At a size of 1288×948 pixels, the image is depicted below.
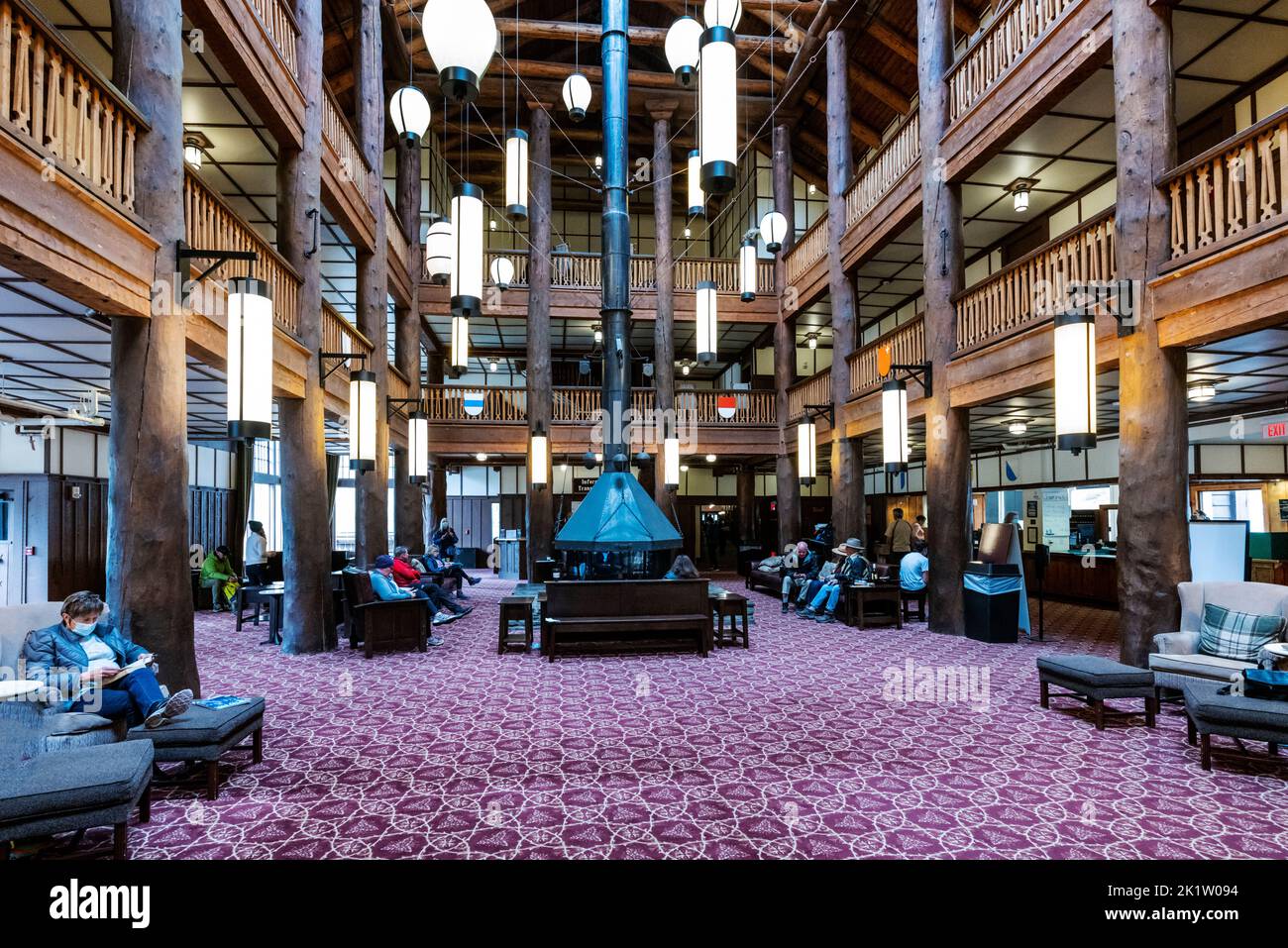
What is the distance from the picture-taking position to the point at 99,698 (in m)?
3.99

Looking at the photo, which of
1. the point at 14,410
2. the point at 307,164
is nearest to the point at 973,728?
the point at 307,164

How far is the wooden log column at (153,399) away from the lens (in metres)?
4.83

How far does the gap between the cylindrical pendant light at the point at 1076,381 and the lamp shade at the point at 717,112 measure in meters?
3.66

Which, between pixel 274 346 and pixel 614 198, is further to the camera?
pixel 614 198

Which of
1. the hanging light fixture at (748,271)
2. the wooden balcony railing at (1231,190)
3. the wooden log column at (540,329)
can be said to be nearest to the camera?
the wooden balcony railing at (1231,190)

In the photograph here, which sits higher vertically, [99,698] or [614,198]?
[614,198]

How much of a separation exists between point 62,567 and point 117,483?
845 centimetres

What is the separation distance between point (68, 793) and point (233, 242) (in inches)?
220

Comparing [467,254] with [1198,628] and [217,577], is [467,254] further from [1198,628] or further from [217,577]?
[217,577]

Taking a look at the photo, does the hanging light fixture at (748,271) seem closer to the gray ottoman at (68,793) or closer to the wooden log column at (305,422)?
the wooden log column at (305,422)

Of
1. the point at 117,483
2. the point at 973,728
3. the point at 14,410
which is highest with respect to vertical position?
the point at 14,410

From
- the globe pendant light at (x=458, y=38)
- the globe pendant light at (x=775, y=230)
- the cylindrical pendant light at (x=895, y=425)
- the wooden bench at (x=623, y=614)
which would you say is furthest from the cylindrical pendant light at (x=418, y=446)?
the globe pendant light at (x=458, y=38)

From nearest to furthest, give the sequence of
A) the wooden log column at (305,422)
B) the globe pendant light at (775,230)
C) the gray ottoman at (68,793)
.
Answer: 1. the gray ottoman at (68,793)
2. the wooden log column at (305,422)
3. the globe pendant light at (775,230)
